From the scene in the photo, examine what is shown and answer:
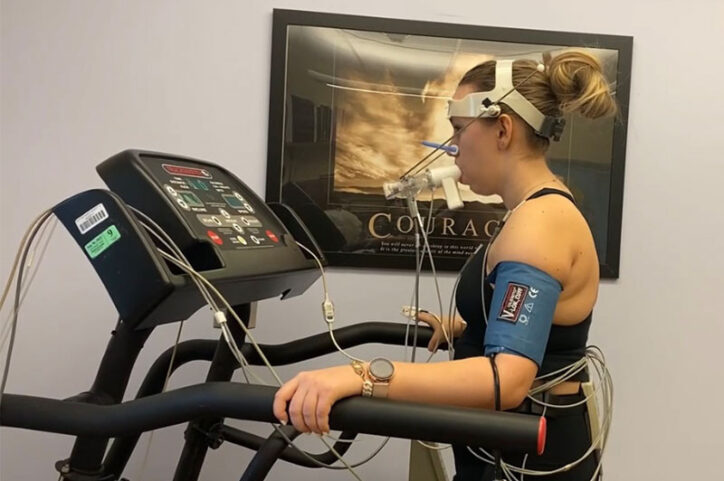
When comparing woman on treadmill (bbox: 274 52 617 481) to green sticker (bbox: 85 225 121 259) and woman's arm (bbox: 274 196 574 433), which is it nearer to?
woman's arm (bbox: 274 196 574 433)

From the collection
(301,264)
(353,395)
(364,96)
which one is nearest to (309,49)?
(364,96)

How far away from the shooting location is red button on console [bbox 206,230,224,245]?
1.10m

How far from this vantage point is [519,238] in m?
1.10

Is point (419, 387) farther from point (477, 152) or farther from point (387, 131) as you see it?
point (387, 131)

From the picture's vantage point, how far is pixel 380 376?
97 centimetres

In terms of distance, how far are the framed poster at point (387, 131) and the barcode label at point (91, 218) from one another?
0.90m

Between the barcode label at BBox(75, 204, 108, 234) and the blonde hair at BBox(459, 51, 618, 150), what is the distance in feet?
2.44

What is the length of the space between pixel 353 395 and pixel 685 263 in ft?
4.67

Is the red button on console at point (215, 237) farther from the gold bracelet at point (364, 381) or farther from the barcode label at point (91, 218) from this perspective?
the gold bracelet at point (364, 381)

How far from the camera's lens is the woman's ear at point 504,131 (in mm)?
1257

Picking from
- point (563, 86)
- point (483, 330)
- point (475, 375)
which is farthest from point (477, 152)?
point (475, 375)

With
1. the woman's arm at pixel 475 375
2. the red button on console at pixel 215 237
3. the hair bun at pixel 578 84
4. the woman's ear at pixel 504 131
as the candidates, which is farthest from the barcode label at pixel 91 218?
the hair bun at pixel 578 84

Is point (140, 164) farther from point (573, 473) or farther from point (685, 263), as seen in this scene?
point (685, 263)

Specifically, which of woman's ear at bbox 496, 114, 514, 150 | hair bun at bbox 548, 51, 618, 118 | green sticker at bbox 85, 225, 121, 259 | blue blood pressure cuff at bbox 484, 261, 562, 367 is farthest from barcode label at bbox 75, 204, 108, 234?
hair bun at bbox 548, 51, 618, 118
